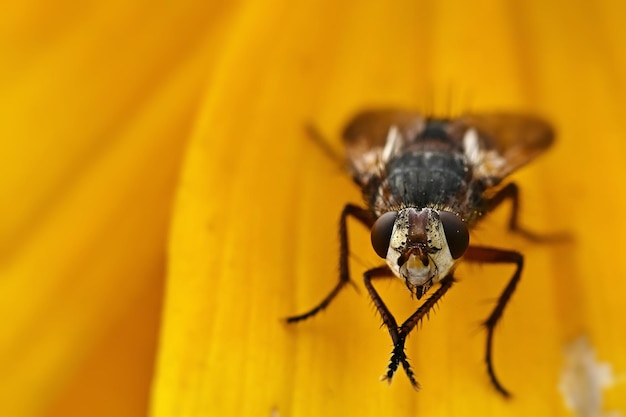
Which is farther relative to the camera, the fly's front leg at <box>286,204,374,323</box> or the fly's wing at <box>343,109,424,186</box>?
the fly's wing at <box>343,109,424,186</box>

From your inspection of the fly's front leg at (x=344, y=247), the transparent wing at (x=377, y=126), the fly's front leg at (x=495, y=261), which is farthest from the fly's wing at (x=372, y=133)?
the fly's front leg at (x=495, y=261)

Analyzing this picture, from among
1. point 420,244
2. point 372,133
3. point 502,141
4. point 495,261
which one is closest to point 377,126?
point 372,133

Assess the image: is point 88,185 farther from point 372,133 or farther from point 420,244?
point 420,244

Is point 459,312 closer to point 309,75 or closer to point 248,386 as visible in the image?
point 248,386

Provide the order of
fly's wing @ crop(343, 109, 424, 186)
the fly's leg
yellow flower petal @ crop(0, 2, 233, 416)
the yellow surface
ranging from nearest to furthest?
the fly's leg
the yellow surface
yellow flower petal @ crop(0, 2, 233, 416)
fly's wing @ crop(343, 109, 424, 186)

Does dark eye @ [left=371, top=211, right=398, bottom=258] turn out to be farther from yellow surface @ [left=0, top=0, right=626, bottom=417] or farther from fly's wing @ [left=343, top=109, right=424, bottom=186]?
fly's wing @ [left=343, top=109, right=424, bottom=186]

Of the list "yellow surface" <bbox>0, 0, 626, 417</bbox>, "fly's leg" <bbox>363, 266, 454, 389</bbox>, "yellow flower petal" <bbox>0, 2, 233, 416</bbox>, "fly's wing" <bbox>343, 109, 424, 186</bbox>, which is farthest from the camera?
"fly's wing" <bbox>343, 109, 424, 186</bbox>

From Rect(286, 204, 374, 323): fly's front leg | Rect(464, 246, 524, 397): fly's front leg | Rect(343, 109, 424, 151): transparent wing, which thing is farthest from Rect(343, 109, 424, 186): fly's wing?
Rect(464, 246, 524, 397): fly's front leg
